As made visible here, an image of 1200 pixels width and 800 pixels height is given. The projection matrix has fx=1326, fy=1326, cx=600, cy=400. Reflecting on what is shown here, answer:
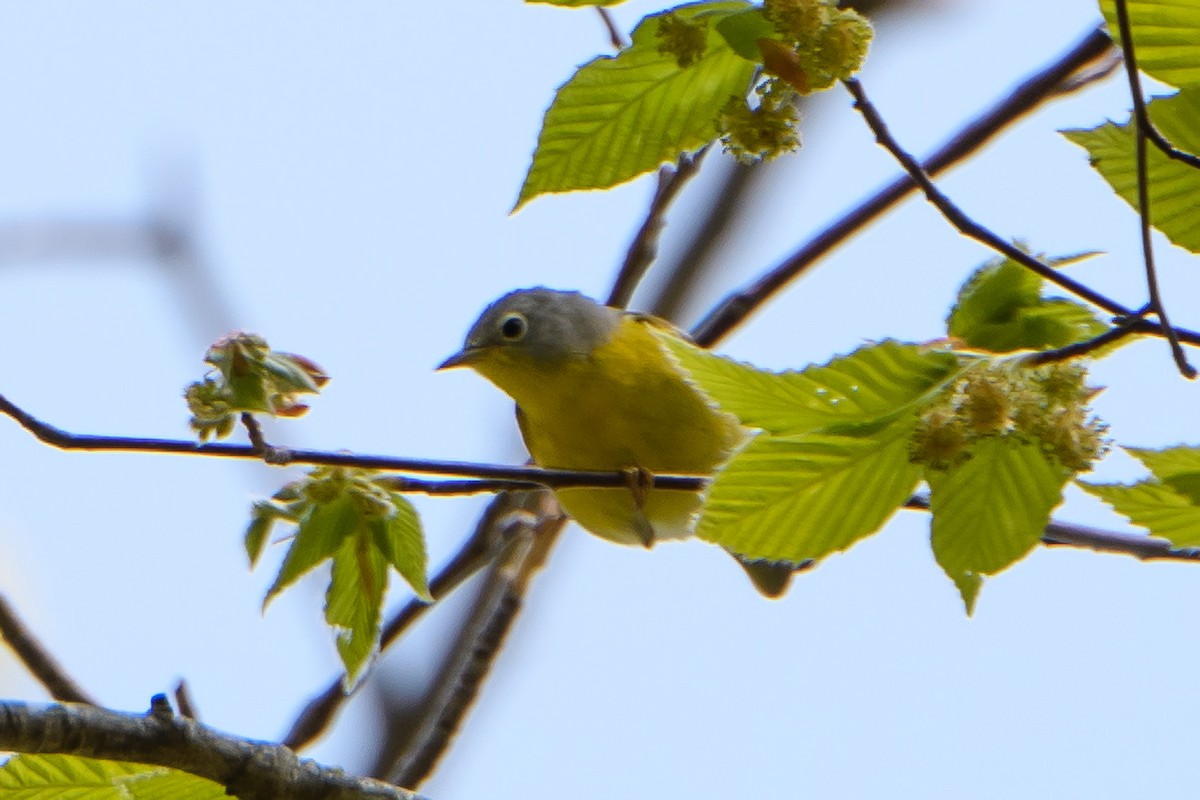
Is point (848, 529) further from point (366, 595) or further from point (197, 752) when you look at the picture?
point (197, 752)

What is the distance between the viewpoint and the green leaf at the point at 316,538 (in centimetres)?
174

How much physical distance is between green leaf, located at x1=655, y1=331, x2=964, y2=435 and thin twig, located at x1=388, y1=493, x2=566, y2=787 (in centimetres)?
166

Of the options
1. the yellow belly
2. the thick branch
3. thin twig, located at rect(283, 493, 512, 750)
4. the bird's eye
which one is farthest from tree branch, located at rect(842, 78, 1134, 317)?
the bird's eye

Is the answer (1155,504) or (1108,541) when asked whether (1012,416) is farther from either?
(1108,541)

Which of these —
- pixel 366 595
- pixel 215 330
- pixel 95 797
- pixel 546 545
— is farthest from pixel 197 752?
pixel 215 330

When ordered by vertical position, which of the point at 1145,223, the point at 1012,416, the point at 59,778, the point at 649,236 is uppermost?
the point at 649,236

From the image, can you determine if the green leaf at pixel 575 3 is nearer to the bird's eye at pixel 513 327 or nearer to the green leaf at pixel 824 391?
the green leaf at pixel 824 391

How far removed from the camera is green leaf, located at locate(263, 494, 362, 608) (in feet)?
5.71

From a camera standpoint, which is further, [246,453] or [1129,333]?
[246,453]

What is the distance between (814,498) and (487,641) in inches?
62.0

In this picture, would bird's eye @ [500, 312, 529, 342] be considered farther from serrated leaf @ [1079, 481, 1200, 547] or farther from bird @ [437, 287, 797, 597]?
serrated leaf @ [1079, 481, 1200, 547]

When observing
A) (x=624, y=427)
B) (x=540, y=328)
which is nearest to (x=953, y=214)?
(x=624, y=427)

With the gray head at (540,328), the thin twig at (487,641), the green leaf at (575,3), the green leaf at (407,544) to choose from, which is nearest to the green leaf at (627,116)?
the green leaf at (575,3)

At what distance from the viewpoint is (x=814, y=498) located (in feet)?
4.73
